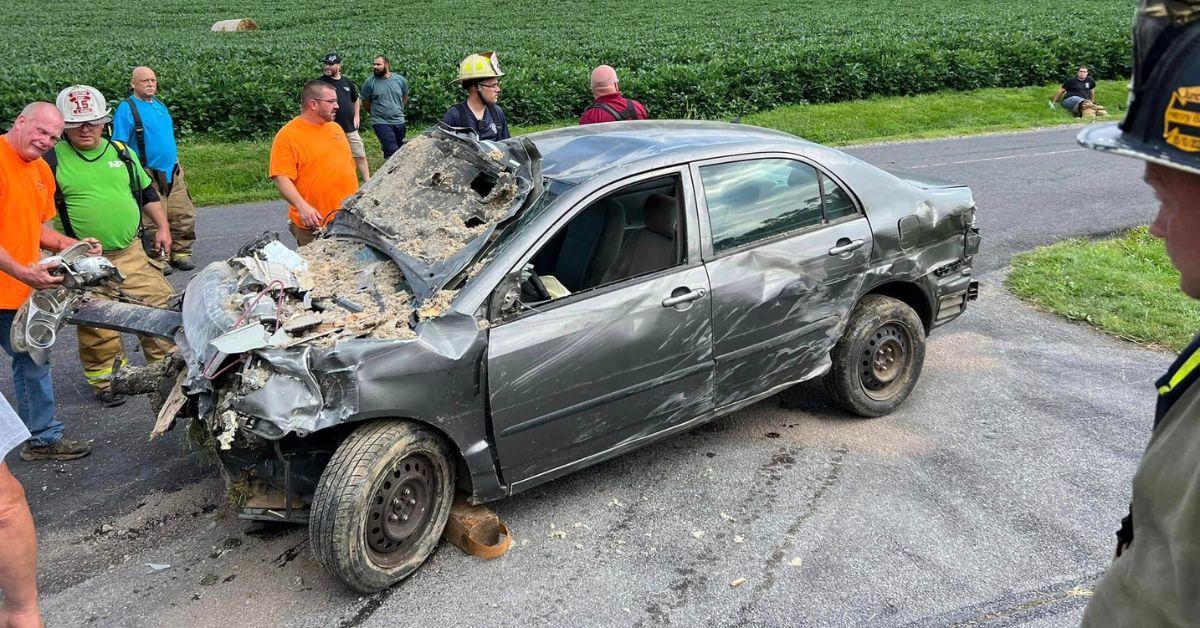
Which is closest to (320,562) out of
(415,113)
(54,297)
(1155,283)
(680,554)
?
(680,554)

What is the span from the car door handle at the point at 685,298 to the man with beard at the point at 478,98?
138 inches

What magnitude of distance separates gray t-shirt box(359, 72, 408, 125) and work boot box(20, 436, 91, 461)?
26.5 ft

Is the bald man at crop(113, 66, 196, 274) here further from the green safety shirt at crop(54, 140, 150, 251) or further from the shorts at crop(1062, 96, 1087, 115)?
the shorts at crop(1062, 96, 1087, 115)

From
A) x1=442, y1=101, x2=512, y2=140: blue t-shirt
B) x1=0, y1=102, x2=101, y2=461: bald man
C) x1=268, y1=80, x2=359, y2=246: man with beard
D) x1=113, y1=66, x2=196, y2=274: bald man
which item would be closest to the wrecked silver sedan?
x1=0, y1=102, x2=101, y2=461: bald man

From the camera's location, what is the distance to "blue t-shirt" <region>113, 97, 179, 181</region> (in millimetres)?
7902

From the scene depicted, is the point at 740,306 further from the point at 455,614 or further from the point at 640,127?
the point at 455,614

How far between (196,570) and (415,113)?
14.2 metres

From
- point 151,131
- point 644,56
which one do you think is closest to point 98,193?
point 151,131

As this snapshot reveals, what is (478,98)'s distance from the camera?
7.41m

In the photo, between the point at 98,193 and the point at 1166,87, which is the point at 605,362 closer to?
the point at 1166,87

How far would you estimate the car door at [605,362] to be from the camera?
3910mm

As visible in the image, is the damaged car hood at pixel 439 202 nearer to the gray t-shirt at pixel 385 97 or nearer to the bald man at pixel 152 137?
the bald man at pixel 152 137

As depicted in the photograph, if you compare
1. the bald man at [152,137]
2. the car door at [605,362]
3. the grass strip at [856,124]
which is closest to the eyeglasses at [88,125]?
the bald man at [152,137]

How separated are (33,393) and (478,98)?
12.9ft
